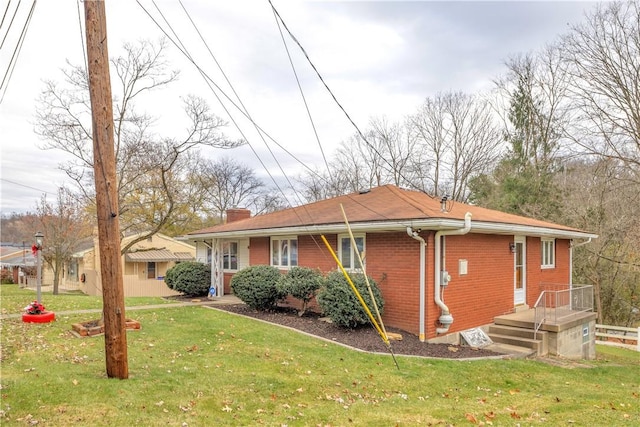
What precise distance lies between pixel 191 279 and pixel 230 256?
1.75 m

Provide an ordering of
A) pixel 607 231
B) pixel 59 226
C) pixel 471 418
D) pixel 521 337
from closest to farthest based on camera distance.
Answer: pixel 471 418
pixel 521 337
pixel 607 231
pixel 59 226

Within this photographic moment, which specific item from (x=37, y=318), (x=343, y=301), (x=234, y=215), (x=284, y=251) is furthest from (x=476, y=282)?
(x=234, y=215)

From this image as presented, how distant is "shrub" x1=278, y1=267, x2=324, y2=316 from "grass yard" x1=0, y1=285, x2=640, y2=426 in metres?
1.72

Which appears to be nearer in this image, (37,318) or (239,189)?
(37,318)

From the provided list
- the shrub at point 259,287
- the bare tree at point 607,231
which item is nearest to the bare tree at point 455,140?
the bare tree at point 607,231

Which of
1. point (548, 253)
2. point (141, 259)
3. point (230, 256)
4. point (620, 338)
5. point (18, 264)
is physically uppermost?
point (548, 253)

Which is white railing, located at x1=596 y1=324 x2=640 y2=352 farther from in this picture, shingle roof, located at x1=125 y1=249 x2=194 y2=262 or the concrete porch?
shingle roof, located at x1=125 y1=249 x2=194 y2=262

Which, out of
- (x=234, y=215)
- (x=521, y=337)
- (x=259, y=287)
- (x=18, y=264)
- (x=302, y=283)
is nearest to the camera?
(x=521, y=337)

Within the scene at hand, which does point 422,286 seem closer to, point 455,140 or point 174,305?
point 174,305

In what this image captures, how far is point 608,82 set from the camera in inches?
→ 693

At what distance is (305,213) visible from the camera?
576 inches

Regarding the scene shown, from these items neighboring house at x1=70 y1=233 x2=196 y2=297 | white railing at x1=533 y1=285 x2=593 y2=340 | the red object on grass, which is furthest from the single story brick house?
neighboring house at x1=70 y1=233 x2=196 y2=297

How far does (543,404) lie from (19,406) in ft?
22.9

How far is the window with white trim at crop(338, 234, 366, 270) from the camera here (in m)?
11.6
